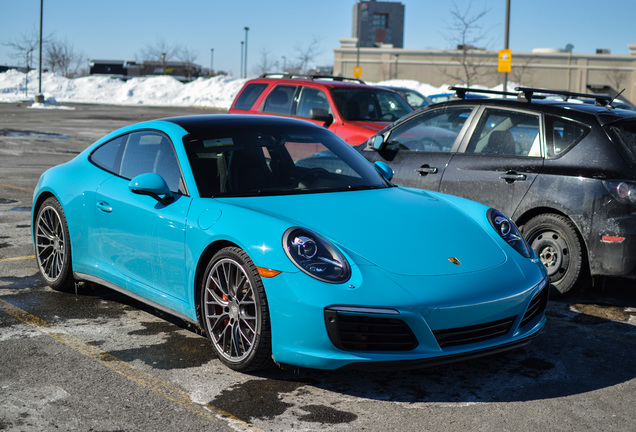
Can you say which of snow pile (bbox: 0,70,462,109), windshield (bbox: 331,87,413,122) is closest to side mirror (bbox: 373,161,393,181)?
windshield (bbox: 331,87,413,122)

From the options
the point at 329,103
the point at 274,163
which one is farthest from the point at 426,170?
the point at 329,103

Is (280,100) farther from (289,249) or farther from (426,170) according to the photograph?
(289,249)

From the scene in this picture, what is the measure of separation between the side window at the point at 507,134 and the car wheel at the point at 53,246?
3495 mm

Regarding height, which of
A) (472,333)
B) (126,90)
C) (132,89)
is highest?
(132,89)

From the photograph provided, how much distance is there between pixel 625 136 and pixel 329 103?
20.4ft

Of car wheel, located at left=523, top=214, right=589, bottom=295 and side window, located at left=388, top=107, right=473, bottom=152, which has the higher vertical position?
side window, located at left=388, top=107, right=473, bottom=152

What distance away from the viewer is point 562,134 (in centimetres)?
625

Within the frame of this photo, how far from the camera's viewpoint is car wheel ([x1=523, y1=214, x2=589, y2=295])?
5988mm

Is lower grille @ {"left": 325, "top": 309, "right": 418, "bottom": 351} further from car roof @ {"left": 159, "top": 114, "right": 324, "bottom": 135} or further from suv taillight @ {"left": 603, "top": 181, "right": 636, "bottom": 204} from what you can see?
suv taillight @ {"left": 603, "top": 181, "right": 636, "bottom": 204}

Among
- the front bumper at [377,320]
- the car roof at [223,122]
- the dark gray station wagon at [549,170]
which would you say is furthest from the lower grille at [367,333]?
the dark gray station wagon at [549,170]

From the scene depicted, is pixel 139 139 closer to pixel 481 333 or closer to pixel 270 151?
pixel 270 151

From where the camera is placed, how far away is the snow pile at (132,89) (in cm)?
6000

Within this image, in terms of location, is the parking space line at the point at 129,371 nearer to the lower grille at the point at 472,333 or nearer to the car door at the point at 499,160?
the lower grille at the point at 472,333

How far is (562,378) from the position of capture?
4316 mm
